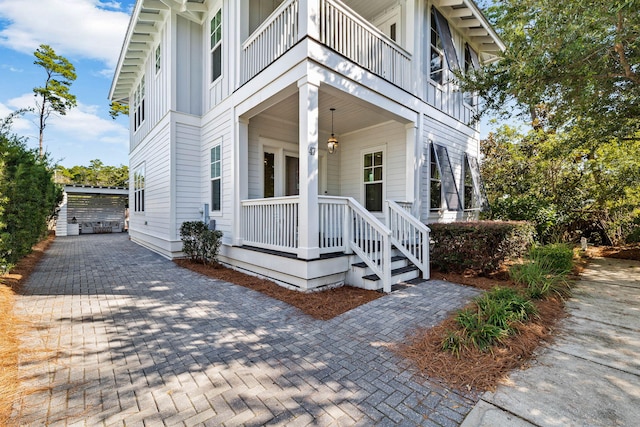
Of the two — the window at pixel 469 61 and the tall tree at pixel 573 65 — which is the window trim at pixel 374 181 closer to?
the tall tree at pixel 573 65

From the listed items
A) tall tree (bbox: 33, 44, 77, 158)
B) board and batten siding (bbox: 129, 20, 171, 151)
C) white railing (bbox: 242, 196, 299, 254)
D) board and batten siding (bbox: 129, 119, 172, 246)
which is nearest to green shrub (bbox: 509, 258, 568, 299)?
white railing (bbox: 242, 196, 299, 254)

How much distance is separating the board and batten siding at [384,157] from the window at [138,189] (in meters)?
7.81

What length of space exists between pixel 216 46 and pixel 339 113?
12.3ft

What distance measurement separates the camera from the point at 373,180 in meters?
8.18

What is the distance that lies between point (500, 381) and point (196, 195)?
790 centimetres

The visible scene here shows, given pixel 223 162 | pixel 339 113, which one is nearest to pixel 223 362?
pixel 223 162

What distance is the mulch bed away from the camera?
3.94 metres

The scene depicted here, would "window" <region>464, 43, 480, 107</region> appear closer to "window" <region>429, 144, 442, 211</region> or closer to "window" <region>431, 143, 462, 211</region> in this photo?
"window" <region>431, 143, 462, 211</region>

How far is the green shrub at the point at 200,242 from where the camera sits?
673 cm

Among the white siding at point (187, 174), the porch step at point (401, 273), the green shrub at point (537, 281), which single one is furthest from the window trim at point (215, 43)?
the green shrub at point (537, 281)

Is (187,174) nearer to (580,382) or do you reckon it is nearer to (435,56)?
(435,56)

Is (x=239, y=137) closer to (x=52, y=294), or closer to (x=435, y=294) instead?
(x=52, y=294)

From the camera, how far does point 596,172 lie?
8625 mm

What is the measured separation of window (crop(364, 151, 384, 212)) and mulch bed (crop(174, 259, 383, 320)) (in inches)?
144
